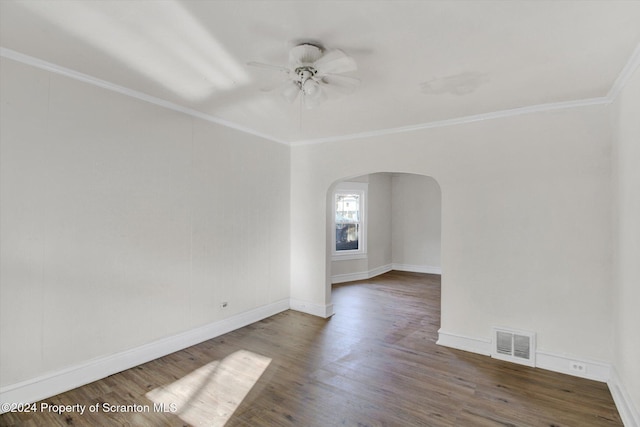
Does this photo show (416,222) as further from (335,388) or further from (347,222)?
(335,388)

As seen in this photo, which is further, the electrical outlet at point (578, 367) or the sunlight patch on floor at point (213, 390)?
the electrical outlet at point (578, 367)

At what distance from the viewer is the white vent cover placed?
3.27 meters

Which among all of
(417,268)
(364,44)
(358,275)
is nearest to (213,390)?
(364,44)

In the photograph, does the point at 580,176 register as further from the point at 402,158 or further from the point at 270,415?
the point at 270,415

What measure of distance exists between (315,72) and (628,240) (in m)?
2.74

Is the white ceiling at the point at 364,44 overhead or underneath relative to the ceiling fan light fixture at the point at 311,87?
overhead

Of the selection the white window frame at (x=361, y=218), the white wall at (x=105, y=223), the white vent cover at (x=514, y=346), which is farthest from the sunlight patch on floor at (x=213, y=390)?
the white window frame at (x=361, y=218)

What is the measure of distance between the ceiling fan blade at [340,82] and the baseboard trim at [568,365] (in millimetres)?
3235

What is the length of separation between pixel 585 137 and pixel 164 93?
4.14 metres

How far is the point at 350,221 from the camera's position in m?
7.53

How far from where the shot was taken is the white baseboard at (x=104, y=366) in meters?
2.44

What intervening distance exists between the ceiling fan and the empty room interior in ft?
0.06

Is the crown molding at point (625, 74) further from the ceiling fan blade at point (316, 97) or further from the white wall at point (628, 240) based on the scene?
the ceiling fan blade at point (316, 97)

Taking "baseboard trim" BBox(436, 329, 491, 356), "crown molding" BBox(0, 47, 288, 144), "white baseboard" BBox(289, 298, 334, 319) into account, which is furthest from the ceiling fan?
"white baseboard" BBox(289, 298, 334, 319)
